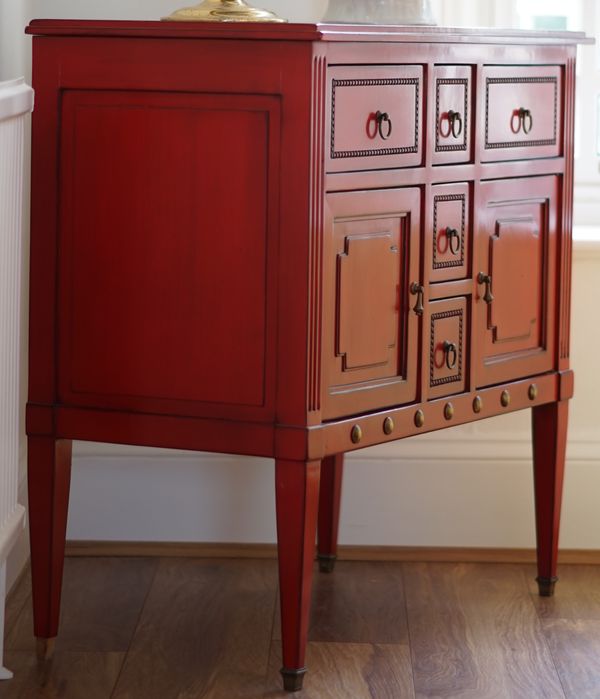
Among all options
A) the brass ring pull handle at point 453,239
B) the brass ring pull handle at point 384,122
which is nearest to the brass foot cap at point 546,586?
the brass ring pull handle at point 453,239

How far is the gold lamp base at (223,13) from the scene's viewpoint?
2.06 meters

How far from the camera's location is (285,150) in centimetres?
181

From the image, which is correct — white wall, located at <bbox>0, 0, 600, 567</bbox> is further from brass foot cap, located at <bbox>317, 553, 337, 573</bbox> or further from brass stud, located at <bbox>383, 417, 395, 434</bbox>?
brass stud, located at <bbox>383, 417, 395, 434</bbox>

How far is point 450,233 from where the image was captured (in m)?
2.03

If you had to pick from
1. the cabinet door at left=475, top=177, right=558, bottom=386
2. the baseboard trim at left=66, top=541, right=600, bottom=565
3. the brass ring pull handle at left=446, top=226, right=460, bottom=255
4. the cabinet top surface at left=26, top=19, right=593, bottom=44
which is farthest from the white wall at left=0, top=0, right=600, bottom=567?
the cabinet top surface at left=26, top=19, right=593, bottom=44

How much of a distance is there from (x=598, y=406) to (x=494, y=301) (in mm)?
603

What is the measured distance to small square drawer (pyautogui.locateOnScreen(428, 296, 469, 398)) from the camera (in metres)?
2.04

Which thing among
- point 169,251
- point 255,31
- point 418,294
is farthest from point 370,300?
point 255,31

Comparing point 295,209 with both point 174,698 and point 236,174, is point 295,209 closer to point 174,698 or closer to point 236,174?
point 236,174

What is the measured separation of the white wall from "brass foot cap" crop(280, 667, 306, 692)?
0.64 metres

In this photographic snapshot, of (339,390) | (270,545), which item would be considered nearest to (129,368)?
(339,390)

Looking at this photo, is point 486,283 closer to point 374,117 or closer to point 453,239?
point 453,239

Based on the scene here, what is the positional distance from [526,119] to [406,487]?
817 mm

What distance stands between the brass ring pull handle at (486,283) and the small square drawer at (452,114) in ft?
0.62
